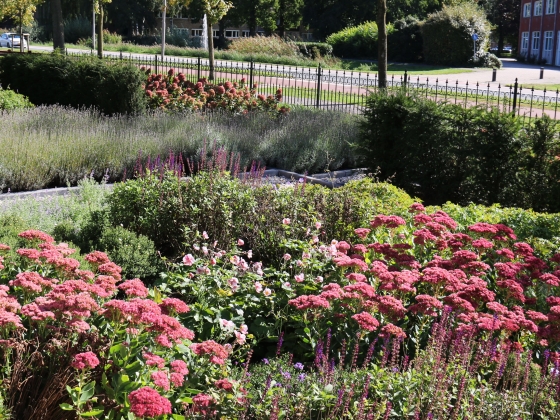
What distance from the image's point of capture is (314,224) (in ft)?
21.7

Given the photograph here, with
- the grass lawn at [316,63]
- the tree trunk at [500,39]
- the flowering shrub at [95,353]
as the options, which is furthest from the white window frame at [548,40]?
the flowering shrub at [95,353]

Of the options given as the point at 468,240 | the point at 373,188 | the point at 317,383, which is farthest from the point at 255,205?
the point at 317,383

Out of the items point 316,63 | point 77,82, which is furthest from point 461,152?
point 316,63

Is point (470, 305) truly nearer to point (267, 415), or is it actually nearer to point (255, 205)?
point (267, 415)

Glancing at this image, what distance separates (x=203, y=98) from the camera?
14.1 meters

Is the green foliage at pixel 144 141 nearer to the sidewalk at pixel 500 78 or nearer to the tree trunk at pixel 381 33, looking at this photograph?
the tree trunk at pixel 381 33

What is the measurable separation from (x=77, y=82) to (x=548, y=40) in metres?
46.7

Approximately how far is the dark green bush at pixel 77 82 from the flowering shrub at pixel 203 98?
0.39 metres

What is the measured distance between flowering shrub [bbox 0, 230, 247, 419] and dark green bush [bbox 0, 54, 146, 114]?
9.82m

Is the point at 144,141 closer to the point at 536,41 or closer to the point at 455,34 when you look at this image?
the point at 455,34

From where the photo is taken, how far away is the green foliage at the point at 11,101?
12852 mm

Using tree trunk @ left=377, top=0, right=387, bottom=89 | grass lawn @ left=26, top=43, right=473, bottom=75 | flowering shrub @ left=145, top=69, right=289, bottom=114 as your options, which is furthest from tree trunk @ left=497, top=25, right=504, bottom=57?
flowering shrub @ left=145, top=69, right=289, bottom=114

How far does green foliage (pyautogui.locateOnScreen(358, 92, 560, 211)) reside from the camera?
864cm

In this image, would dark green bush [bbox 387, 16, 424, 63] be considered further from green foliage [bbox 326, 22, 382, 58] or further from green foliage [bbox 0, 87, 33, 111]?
green foliage [bbox 0, 87, 33, 111]
